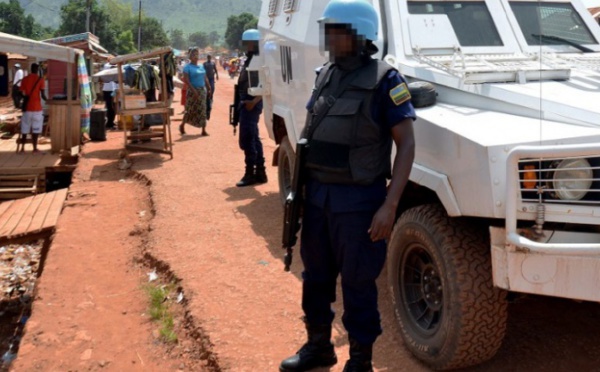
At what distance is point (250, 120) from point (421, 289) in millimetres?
4688

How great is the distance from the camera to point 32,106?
38.9 ft

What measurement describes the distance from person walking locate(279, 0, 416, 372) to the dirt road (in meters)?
0.73

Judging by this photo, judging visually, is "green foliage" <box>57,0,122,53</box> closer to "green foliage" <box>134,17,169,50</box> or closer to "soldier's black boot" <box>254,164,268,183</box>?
"green foliage" <box>134,17,169,50</box>

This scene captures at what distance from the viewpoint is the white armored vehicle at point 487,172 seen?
2.81 meters

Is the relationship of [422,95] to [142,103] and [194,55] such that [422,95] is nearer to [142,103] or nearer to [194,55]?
[142,103]

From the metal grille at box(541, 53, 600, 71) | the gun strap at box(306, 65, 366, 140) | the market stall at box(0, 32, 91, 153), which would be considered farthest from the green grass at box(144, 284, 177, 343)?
the market stall at box(0, 32, 91, 153)

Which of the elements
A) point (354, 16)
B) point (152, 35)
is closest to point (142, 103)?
point (354, 16)

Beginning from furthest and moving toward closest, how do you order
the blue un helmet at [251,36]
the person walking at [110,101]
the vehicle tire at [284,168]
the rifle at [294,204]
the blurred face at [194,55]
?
the person walking at [110,101]
the blurred face at [194,55]
the blue un helmet at [251,36]
the vehicle tire at [284,168]
the rifle at [294,204]

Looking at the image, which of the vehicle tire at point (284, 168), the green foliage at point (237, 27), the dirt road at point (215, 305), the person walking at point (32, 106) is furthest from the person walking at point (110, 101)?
the green foliage at point (237, 27)

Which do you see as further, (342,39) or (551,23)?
(551,23)

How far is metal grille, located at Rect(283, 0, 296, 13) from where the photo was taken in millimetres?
5785

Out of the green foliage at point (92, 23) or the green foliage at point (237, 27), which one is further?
the green foliage at point (237, 27)

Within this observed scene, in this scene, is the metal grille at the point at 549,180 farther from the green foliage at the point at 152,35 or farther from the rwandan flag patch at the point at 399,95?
the green foliage at the point at 152,35

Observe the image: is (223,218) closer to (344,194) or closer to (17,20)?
(344,194)
